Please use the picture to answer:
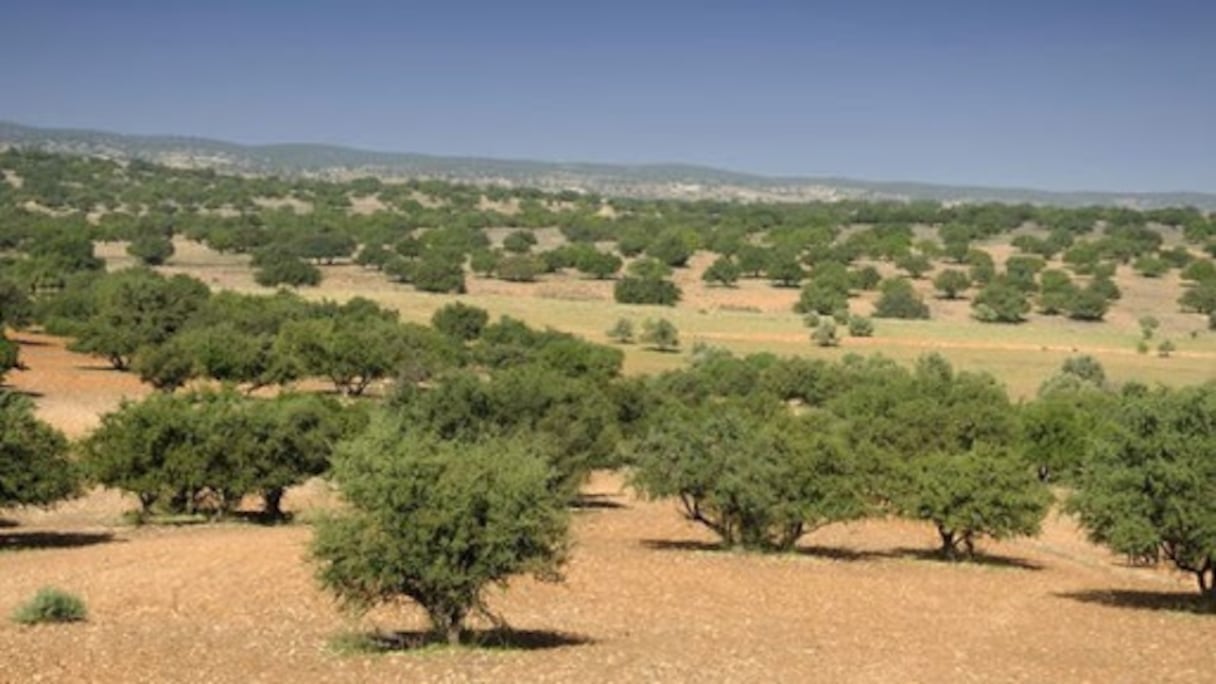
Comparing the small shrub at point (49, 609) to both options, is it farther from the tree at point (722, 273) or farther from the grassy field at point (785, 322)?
the tree at point (722, 273)

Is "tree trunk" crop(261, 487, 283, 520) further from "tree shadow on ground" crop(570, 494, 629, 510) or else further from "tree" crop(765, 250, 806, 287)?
"tree" crop(765, 250, 806, 287)

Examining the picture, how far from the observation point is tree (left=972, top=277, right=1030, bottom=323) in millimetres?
135500

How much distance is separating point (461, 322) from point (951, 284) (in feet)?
235

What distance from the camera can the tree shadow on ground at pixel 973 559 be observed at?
42.0 m

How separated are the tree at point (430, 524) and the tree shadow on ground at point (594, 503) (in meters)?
26.7

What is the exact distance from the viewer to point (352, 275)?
150 meters

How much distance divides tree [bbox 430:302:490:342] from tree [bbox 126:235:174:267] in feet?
199

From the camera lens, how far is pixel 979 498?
41562 millimetres

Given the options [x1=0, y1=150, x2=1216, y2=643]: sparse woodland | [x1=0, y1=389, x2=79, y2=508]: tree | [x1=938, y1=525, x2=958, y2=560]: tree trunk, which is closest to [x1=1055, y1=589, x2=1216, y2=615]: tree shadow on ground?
[x1=0, y1=150, x2=1216, y2=643]: sparse woodland

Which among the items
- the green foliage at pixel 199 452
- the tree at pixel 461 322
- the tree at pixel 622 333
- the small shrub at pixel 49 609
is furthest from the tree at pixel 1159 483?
the tree at pixel 622 333

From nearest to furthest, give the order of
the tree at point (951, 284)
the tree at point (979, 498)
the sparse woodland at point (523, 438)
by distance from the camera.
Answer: the sparse woodland at point (523, 438), the tree at point (979, 498), the tree at point (951, 284)

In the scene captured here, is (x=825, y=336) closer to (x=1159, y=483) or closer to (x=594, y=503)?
(x=594, y=503)

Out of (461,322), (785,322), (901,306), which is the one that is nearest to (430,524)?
(461,322)

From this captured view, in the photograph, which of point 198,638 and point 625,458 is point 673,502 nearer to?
point 625,458
